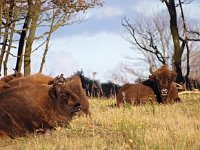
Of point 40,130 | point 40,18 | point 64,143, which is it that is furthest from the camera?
point 40,18

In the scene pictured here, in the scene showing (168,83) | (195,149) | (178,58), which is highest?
(178,58)

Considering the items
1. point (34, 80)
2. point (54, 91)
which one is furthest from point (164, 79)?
point (54, 91)

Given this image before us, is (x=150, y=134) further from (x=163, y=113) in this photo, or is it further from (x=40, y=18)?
(x=40, y=18)

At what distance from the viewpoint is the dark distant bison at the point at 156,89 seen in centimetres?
1652

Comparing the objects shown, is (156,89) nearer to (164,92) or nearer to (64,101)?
(164,92)

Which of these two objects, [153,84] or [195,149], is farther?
[153,84]

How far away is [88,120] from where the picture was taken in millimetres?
11445

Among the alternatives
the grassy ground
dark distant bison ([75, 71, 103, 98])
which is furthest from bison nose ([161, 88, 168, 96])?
the grassy ground

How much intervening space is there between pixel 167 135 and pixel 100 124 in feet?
8.49

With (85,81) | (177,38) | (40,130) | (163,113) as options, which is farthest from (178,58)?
(40,130)

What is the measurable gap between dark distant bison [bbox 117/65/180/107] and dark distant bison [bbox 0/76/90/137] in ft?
21.0

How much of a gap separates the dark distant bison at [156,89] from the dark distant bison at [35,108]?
21.0 ft

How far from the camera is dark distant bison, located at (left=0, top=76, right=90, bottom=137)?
31.4ft

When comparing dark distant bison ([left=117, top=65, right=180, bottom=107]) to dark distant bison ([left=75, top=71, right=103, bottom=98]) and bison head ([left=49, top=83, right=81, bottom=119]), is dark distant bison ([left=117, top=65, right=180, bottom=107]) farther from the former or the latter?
bison head ([left=49, top=83, right=81, bottom=119])
